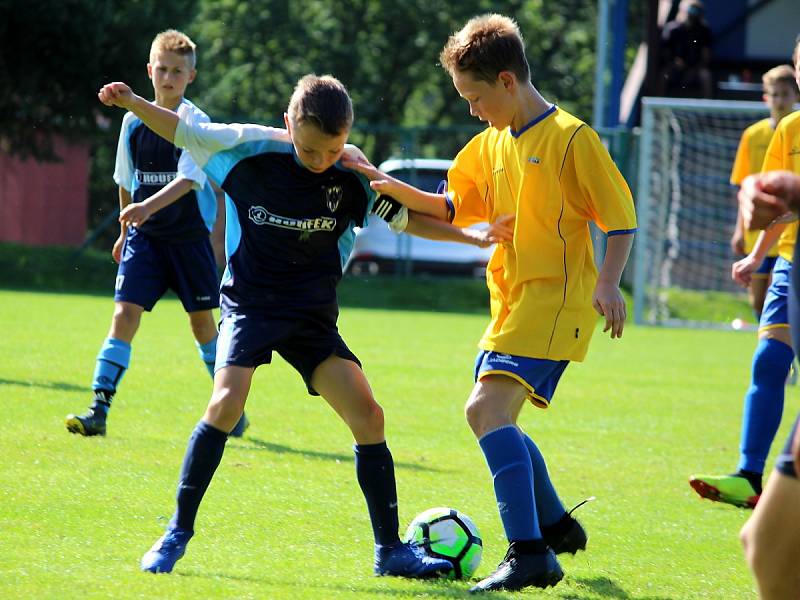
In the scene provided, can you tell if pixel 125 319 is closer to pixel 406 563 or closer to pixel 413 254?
pixel 406 563

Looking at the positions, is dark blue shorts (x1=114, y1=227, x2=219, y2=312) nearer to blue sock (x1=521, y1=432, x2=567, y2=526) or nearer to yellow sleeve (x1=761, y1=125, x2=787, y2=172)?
blue sock (x1=521, y1=432, x2=567, y2=526)

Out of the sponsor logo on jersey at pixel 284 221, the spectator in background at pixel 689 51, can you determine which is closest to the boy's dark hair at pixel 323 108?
the sponsor logo on jersey at pixel 284 221

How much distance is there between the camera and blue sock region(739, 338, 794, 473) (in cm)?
612

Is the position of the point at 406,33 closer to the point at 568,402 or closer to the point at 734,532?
the point at 568,402

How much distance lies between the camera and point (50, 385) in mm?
8438

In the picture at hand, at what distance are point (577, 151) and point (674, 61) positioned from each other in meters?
17.7

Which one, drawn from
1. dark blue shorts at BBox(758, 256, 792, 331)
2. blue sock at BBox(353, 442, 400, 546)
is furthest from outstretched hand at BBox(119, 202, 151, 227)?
dark blue shorts at BBox(758, 256, 792, 331)

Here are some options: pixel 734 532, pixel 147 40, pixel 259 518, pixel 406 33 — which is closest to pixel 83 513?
pixel 259 518

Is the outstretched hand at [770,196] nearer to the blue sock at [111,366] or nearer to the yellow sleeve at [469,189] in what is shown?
the yellow sleeve at [469,189]

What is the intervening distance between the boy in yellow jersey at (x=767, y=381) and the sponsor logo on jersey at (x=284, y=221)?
8.16 feet

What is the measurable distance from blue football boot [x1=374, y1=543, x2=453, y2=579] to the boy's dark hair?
1.48 m

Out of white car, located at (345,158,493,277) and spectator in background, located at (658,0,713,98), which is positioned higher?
spectator in background, located at (658,0,713,98)

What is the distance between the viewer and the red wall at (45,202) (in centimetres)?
2253

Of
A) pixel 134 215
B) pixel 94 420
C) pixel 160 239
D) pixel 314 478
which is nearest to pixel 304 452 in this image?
pixel 314 478
